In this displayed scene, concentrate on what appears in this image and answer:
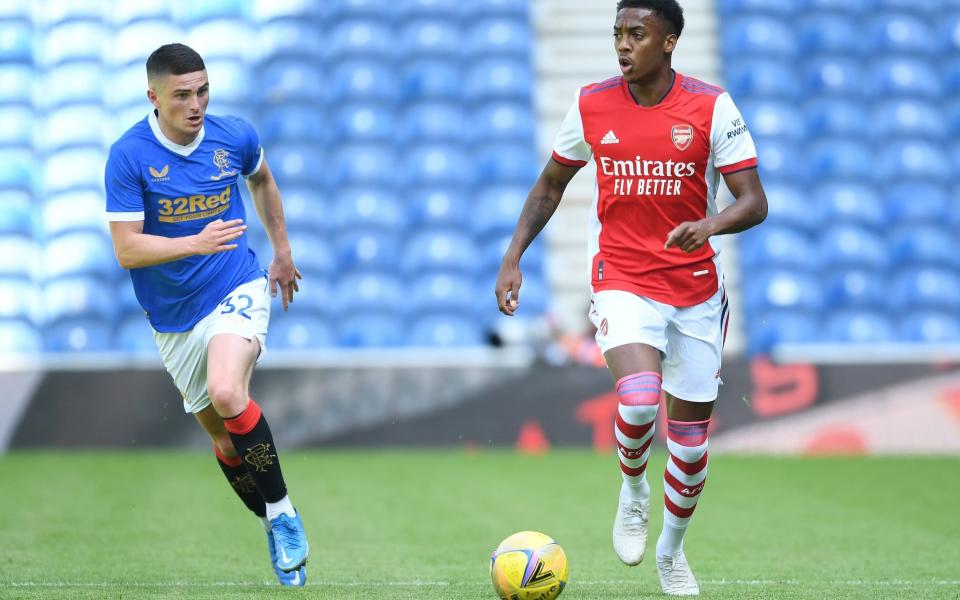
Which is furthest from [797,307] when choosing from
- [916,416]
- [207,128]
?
[207,128]

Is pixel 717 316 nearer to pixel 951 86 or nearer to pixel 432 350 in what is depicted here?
pixel 432 350

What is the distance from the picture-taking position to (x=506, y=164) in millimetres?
16516

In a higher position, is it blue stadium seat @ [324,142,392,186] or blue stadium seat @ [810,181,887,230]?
blue stadium seat @ [324,142,392,186]

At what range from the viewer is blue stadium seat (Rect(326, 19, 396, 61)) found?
685 inches

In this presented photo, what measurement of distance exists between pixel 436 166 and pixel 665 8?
10808mm

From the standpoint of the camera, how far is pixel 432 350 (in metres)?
14.7

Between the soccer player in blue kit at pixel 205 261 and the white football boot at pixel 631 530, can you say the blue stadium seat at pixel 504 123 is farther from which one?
the white football boot at pixel 631 530

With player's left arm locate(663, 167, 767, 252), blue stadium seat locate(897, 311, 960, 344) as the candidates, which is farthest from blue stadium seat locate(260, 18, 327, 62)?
player's left arm locate(663, 167, 767, 252)

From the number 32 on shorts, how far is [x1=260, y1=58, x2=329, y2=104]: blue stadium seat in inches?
439

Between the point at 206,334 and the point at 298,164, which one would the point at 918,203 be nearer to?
the point at 298,164

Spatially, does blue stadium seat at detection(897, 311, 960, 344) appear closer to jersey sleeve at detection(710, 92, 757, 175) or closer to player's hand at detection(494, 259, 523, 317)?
jersey sleeve at detection(710, 92, 757, 175)

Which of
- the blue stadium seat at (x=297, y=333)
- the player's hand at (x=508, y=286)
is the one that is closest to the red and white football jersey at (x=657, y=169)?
the player's hand at (x=508, y=286)

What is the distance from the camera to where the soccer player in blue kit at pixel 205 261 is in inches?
232

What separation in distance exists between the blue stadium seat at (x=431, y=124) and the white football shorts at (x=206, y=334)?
10.5m
